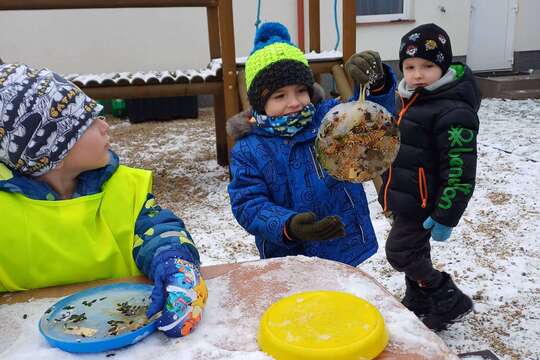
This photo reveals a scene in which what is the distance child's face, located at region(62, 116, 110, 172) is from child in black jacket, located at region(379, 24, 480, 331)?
1299mm

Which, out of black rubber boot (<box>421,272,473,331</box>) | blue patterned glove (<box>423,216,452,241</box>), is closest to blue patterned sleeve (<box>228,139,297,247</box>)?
blue patterned glove (<box>423,216,452,241</box>)

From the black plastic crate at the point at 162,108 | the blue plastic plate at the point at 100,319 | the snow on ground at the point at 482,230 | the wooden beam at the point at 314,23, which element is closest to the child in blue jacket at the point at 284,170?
the blue plastic plate at the point at 100,319

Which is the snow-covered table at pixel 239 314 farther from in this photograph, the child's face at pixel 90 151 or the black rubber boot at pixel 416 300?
the black rubber boot at pixel 416 300

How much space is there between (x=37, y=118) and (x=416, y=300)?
189 centimetres

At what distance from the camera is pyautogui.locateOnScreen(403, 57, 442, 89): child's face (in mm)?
2055

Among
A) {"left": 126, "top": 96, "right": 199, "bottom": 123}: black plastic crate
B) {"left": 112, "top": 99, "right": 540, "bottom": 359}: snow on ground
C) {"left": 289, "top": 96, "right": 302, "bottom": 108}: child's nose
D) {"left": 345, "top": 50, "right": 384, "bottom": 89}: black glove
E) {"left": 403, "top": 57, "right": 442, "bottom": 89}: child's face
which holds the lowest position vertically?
{"left": 112, "top": 99, "right": 540, "bottom": 359}: snow on ground

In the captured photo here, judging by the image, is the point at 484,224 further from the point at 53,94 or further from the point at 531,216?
the point at 53,94

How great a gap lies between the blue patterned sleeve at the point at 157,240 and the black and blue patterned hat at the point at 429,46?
125cm

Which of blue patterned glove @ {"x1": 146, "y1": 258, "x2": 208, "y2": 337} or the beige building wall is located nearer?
blue patterned glove @ {"x1": 146, "y1": 258, "x2": 208, "y2": 337}

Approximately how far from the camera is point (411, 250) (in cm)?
225

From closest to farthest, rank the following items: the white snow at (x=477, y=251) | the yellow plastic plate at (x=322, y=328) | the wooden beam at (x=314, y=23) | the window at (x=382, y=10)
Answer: the yellow plastic plate at (x=322, y=328)
the white snow at (x=477, y=251)
the wooden beam at (x=314, y=23)
the window at (x=382, y=10)

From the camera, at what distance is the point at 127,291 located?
1228 millimetres

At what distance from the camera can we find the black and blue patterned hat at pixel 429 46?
1998mm

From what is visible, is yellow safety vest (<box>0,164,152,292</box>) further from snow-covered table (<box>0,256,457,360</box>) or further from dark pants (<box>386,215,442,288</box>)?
dark pants (<box>386,215,442,288</box>)
